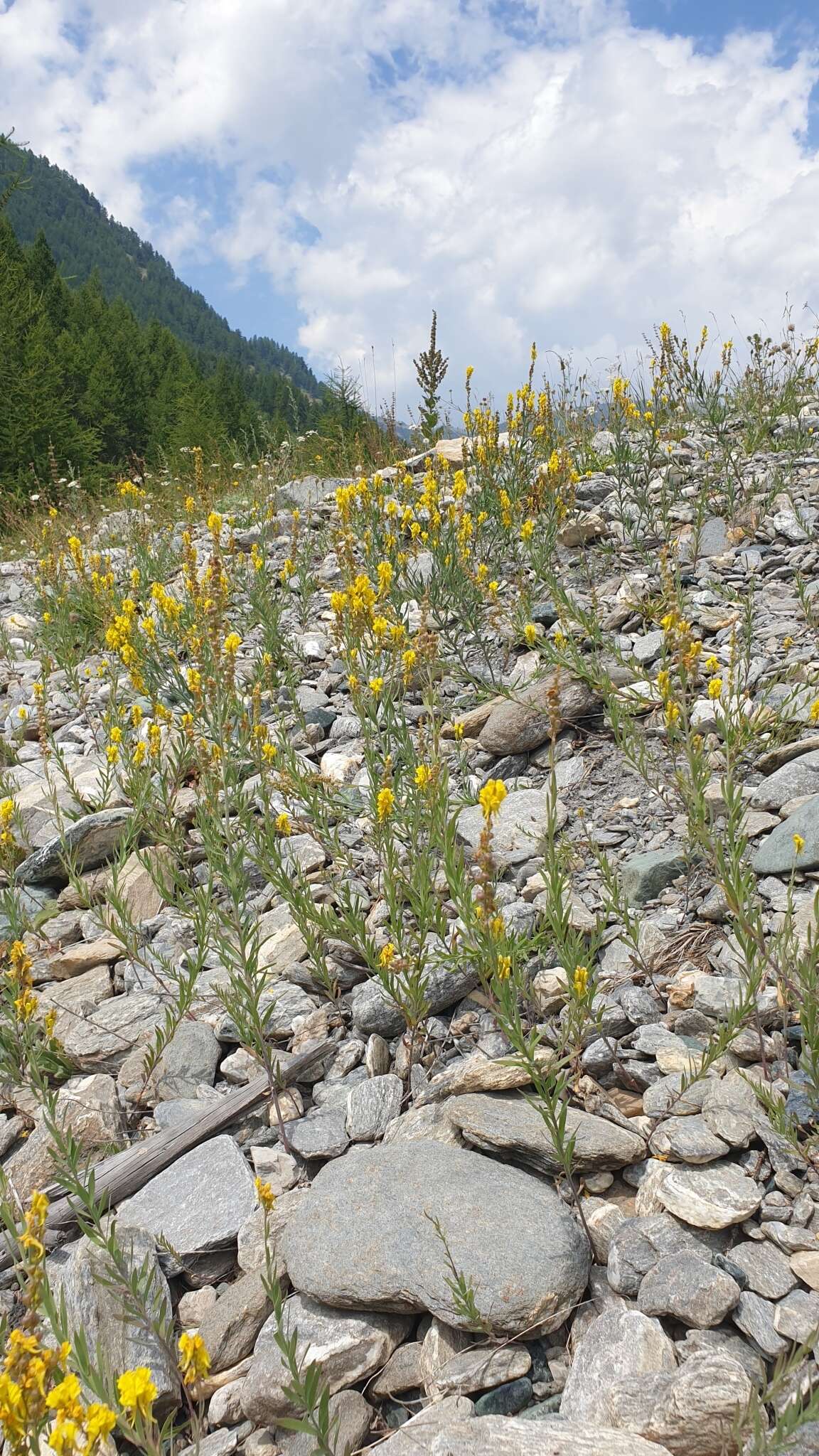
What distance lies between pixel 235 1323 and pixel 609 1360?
2.87 ft

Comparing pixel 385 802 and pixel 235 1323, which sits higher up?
pixel 385 802

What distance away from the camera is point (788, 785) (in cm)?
317

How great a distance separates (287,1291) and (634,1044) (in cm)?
112

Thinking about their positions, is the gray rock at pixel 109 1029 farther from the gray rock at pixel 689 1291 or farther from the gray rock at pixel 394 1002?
the gray rock at pixel 689 1291

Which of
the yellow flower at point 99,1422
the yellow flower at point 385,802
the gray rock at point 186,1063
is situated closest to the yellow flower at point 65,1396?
the yellow flower at point 99,1422

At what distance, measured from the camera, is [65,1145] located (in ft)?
7.39

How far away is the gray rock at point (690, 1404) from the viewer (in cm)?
140

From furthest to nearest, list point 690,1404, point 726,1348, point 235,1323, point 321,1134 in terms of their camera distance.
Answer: point 321,1134, point 235,1323, point 726,1348, point 690,1404

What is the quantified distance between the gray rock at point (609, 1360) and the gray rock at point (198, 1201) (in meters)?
0.96

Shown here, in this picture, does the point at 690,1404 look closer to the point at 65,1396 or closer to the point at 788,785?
the point at 65,1396

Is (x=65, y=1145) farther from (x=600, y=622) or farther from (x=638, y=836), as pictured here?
(x=600, y=622)

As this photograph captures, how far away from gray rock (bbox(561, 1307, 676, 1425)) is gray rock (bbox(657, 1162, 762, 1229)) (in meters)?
0.25

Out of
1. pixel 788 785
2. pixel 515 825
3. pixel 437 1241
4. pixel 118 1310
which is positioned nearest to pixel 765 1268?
pixel 437 1241

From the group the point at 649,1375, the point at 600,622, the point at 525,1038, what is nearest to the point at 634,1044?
the point at 525,1038
